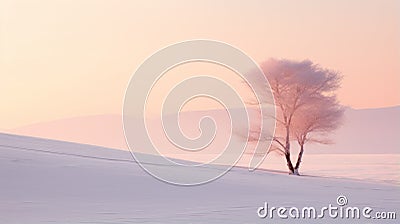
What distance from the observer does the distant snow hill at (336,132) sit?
32.0 ft

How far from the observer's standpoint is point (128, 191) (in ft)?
32.3

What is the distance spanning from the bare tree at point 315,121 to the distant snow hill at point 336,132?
132 mm

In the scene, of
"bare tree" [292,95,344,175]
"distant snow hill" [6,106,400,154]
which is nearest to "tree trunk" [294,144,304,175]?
"bare tree" [292,95,344,175]

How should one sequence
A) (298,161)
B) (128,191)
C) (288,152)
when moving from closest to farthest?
1. (128,191)
2. (288,152)
3. (298,161)

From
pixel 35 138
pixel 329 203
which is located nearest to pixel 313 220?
pixel 329 203

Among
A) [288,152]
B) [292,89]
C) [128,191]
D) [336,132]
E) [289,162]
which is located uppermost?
[292,89]

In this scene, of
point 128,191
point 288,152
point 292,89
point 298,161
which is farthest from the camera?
point 298,161

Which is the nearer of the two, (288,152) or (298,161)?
(288,152)

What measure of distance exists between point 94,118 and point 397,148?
5014mm

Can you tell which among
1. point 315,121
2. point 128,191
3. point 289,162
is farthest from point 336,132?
point 128,191

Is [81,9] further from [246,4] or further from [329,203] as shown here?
[329,203]

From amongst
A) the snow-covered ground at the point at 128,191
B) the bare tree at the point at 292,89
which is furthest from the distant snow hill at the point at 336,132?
the snow-covered ground at the point at 128,191

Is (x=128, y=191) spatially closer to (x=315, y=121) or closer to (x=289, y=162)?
(x=289, y=162)

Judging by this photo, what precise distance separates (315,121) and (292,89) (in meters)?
0.72
